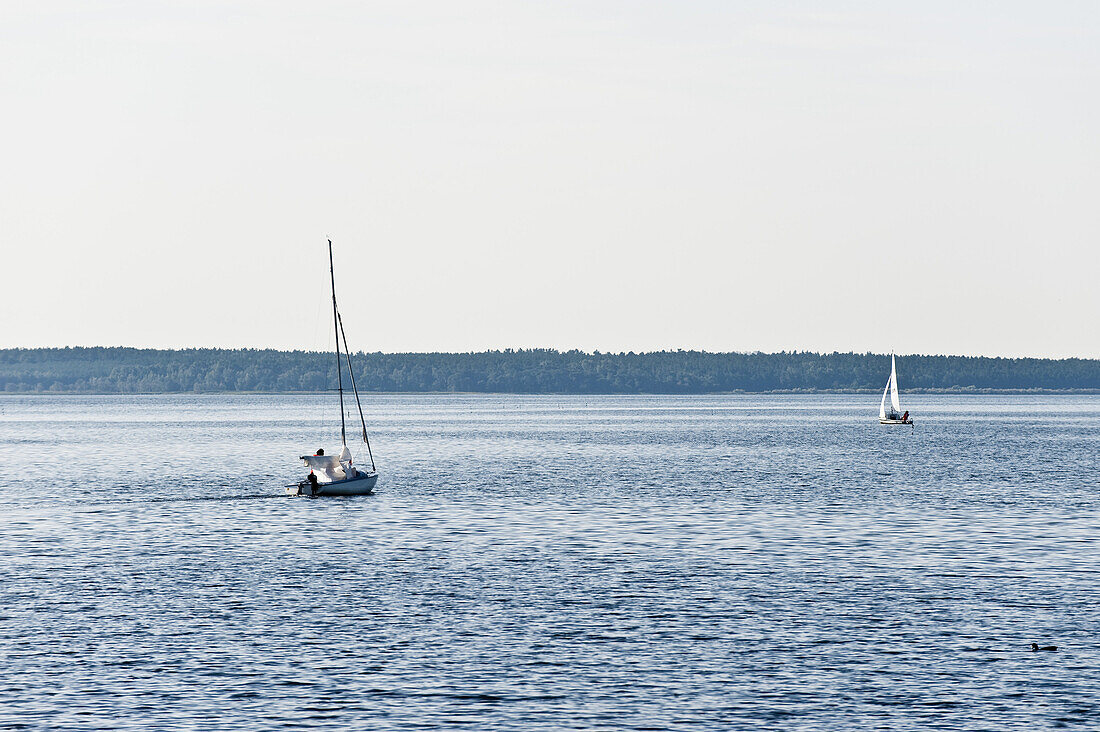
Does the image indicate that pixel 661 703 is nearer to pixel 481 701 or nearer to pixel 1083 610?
pixel 481 701

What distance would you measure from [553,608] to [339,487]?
41192 mm

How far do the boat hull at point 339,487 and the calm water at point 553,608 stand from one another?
2.82ft

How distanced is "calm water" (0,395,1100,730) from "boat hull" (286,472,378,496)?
33.9 inches

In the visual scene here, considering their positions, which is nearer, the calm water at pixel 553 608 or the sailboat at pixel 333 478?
the calm water at pixel 553 608

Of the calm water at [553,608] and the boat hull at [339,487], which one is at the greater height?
the boat hull at [339,487]

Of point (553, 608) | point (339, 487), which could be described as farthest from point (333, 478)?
point (553, 608)

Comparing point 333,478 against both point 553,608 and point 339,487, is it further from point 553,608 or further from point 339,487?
point 553,608

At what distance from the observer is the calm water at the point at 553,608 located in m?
28.7

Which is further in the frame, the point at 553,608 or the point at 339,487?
the point at 339,487

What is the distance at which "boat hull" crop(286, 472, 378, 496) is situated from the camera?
3118 inches

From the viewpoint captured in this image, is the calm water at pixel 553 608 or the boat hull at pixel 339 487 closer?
the calm water at pixel 553 608

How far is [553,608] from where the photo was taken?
40.2 metres

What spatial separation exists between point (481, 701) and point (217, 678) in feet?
20.5

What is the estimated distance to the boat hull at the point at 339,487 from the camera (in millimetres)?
79188
